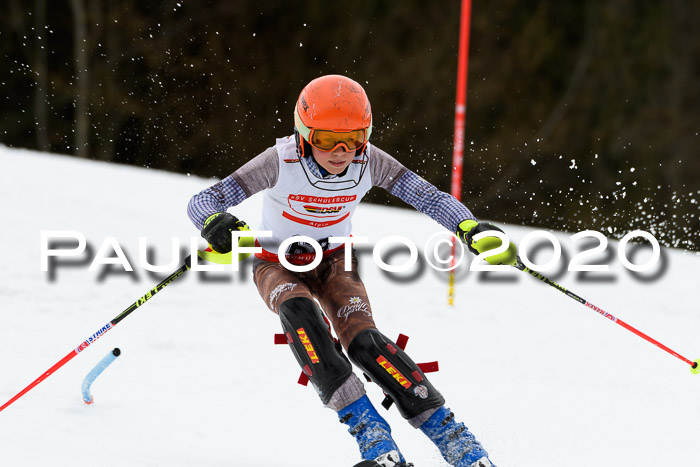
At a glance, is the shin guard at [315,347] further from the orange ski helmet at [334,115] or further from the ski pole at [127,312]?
the orange ski helmet at [334,115]

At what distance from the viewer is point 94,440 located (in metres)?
2.90

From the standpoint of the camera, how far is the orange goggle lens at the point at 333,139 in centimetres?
277

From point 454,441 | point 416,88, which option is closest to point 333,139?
point 454,441

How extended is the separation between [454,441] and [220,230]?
109 centimetres

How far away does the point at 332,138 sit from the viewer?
277 cm

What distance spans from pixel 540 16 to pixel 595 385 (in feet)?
50.3

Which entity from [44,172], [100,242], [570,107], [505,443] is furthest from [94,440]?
[570,107]

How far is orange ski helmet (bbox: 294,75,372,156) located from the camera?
2.74 m

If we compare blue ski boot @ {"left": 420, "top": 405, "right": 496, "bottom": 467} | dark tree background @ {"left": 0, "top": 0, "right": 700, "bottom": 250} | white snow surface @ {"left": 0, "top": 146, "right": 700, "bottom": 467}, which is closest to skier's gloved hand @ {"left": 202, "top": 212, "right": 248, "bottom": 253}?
white snow surface @ {"left": 0, "top": 146, "right": 700, "bottom": 467}

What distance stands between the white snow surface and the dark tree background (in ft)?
33.7

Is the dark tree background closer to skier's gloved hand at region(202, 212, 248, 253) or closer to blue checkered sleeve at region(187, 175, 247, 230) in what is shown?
blue checkered sleeve at region(187, 175, 247, 230)

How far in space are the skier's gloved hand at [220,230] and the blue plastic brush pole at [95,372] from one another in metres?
0.80
